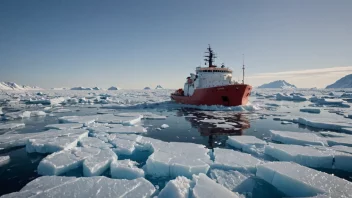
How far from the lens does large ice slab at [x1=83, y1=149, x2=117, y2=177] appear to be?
413 centimetres

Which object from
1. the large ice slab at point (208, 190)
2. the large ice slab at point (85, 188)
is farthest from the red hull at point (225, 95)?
the large ice slab at point (85, 188)

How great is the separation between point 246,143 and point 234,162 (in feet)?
5.68

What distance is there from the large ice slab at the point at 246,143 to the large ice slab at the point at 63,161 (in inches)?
164

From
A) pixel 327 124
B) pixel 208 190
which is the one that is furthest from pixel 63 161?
pixel 327 124

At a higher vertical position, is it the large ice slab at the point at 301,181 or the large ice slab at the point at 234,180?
the large ice slab at the point at 301,181

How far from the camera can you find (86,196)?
126 inches

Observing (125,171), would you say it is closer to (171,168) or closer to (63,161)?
(171,168)

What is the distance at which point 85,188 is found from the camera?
11.3 ft

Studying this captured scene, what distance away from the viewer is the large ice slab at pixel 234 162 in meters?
4.38

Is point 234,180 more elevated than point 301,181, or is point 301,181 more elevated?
point 301,181

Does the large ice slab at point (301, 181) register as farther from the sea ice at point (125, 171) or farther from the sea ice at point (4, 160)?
the sea ice at point (4, 160)

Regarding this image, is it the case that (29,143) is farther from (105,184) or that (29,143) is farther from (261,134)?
(261,134)

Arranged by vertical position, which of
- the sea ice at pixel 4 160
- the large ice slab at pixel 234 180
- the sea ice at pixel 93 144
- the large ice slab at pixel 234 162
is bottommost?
the large ice slab at pixel 234 180

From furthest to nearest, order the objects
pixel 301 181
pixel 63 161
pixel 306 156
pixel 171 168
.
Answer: pixel 306 156
pixel 63 161
pixel 171 168
pixel 301 181
